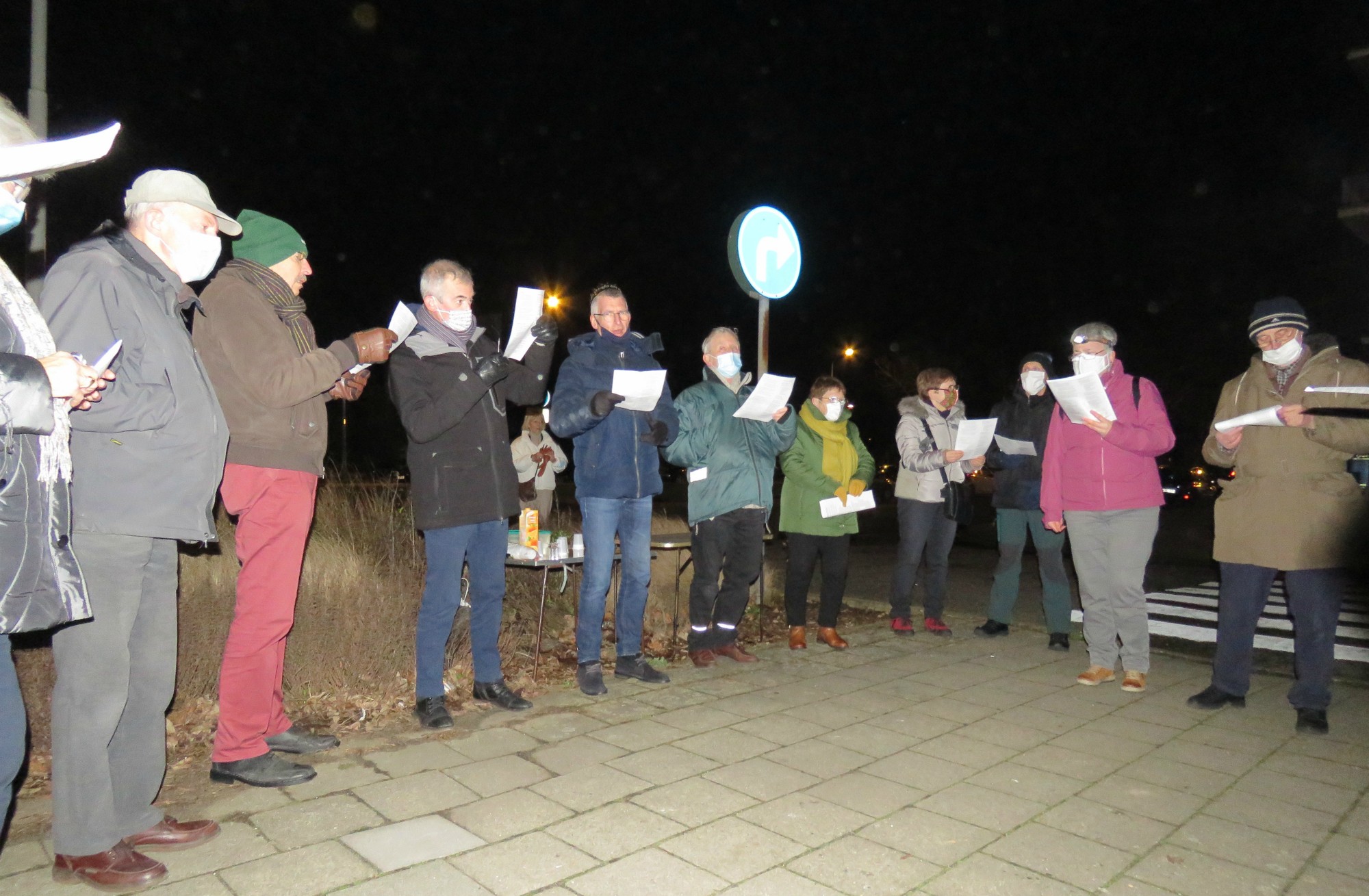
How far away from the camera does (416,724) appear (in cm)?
441

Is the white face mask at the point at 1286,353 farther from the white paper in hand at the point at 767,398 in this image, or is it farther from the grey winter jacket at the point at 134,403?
the grey winter jacket at the point at 134,403

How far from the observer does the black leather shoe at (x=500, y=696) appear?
4.65 metres

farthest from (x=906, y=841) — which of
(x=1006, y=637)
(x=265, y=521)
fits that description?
(x=1006, y=637)

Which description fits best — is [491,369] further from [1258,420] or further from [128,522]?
[1258,420]

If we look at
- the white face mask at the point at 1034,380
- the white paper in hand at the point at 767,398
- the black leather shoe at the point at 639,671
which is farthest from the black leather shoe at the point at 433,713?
the white face mask at the point at 1034,380

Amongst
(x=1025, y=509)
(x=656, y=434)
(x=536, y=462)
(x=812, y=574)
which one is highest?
(x=656, y=434)

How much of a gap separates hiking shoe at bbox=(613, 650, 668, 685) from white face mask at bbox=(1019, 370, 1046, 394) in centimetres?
341

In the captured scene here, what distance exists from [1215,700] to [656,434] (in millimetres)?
3407

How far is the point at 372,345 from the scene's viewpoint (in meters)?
3.77

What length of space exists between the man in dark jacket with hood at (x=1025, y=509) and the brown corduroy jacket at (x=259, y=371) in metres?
4.84

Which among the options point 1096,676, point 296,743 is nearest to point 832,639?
point 1096,676

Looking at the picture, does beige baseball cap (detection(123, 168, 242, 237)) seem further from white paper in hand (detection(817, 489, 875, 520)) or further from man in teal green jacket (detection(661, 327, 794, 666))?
white paper in hand (detection(817, 489, 875, 520))

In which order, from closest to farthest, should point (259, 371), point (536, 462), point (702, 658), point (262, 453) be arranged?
point (259, 371) → point (262, 453) → point (702, 658) → point (536, 462)

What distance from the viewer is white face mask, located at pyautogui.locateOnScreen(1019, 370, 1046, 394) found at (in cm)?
669
